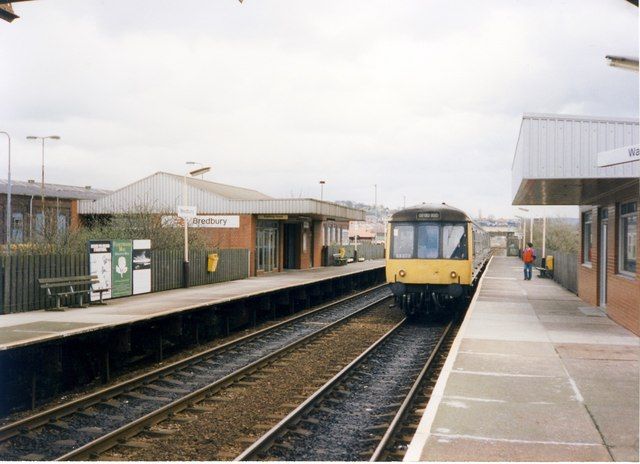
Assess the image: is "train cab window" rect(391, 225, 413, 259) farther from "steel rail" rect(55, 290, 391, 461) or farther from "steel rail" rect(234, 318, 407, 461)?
"steel rail" rect(55, 290, 391, 461)

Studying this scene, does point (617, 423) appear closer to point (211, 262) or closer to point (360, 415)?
point (360, 415)

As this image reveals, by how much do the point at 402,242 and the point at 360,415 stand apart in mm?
8955

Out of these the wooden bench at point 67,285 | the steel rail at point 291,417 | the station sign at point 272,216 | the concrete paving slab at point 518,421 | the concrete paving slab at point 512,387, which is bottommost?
the steel rail at point 291,417

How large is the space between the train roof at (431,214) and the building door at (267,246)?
12.1 meters

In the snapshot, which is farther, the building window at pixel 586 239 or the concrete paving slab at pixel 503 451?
the building window at pixel 586 239

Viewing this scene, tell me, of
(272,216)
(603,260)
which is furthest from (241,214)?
(603,260)

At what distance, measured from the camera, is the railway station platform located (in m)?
5.43

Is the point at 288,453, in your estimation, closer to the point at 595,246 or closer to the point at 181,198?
the point at 595,246

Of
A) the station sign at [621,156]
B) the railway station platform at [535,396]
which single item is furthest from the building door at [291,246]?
the station sign at [621,156]

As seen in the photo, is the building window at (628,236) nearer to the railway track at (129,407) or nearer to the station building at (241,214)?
the railway track at (129,407)

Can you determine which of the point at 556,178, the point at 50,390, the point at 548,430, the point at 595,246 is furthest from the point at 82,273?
the point at 595,246

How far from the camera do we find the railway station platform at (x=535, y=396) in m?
5.43

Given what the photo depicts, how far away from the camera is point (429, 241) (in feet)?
54.1

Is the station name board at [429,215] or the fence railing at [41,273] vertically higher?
the station name board at [429,215]
